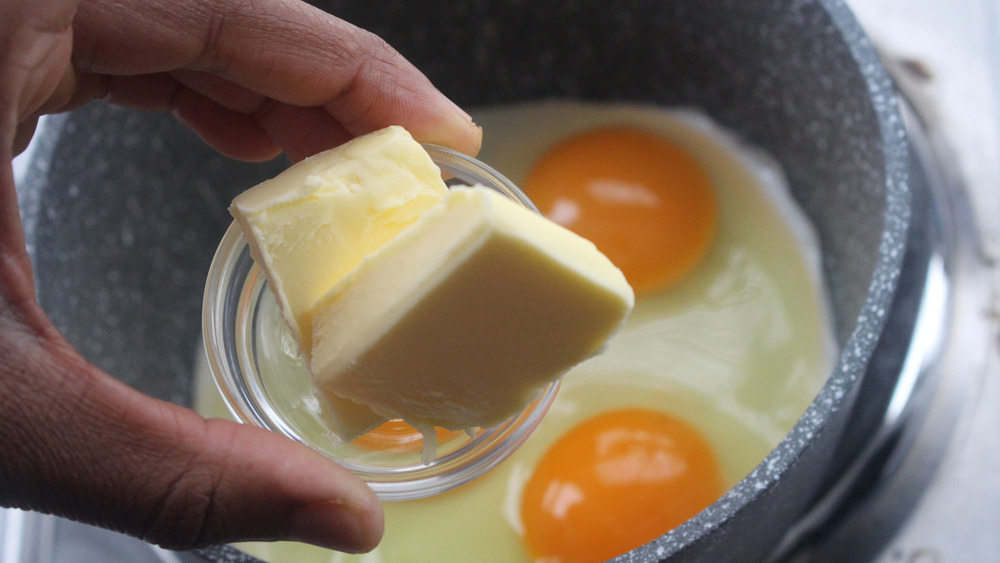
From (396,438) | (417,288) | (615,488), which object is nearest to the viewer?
(417,288)

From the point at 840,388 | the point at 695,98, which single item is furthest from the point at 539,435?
the point at 695,98

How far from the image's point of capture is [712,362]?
3.10 feet

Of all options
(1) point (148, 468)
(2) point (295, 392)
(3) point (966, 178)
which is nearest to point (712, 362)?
(3) point (966, 178)

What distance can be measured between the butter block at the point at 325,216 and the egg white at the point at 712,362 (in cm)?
35

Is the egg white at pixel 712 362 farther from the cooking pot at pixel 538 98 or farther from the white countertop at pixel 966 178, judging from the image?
the white countertop at pixel 966 178

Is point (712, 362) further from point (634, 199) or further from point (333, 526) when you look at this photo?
point (333, 526)

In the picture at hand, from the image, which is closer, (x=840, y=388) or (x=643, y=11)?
(x=840, y=388)

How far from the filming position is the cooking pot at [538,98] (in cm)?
81

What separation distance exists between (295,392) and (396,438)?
0.09 metres

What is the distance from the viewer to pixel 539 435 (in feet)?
2.99

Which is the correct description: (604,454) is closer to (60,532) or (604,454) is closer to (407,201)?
(407,201)

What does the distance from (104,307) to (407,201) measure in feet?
1.76

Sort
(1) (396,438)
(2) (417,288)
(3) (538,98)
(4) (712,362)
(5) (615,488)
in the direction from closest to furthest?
(2) (417,288), (1) (396,438), (5) (615,488), (4) (712,362), (3) (538,98)

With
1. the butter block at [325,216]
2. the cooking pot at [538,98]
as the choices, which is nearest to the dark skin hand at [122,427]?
the butter block at [325,216]
